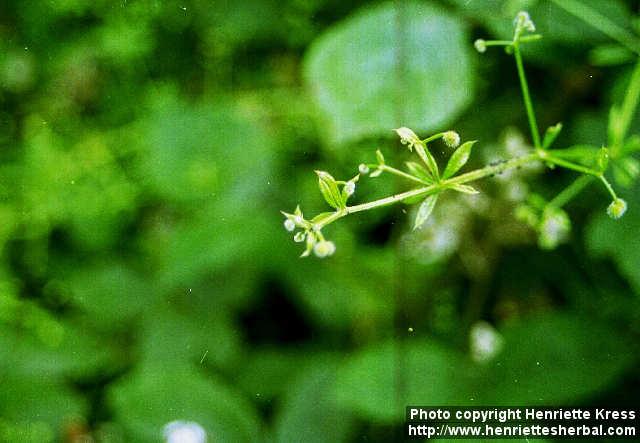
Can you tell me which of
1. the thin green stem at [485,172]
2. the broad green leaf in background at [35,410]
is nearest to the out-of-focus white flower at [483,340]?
the thin green stem at [485,172]

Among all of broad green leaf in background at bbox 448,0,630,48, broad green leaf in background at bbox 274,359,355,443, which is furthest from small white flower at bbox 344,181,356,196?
broad green leaf in background at bbox 274,359,355,443

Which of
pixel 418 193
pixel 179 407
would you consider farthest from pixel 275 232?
pixel 418 193

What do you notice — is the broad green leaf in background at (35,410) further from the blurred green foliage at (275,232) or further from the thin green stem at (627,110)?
the thin green stem at (627,110)

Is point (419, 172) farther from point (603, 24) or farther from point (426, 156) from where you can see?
point (603, 24)

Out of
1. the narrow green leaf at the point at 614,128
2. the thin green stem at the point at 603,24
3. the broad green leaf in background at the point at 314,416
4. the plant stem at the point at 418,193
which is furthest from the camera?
the broad green leaf in background at the point at 314,416

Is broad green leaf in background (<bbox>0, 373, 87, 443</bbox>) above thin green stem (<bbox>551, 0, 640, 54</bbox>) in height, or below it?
below

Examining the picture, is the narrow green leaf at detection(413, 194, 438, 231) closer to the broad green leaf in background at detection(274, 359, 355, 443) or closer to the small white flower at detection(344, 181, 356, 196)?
the small white flower at detection(344, 181, 356, 196)

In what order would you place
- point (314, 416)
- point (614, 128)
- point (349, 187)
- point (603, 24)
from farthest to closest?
point (314, 416)
point (603, 24)
point (614, 128)
point (349, 187)
